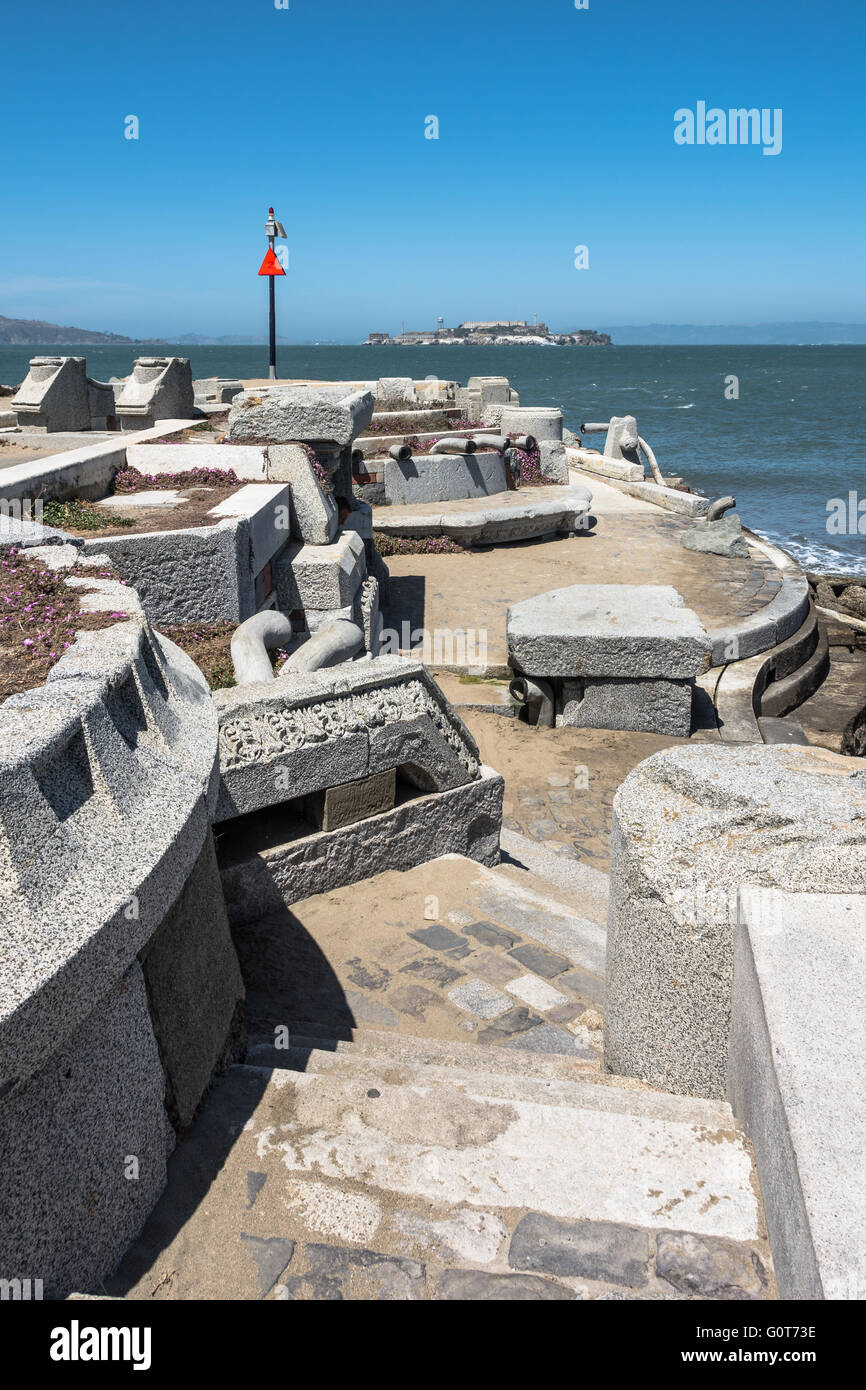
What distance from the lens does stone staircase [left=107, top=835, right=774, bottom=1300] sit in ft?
6.54

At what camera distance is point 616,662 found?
7.46 m

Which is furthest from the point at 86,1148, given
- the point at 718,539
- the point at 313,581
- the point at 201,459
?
the point at 718,539

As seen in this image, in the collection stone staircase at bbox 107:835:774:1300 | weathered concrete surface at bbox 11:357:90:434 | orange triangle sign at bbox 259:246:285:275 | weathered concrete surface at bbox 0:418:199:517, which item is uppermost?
orange triangle sign at bbox 259:246:285:275

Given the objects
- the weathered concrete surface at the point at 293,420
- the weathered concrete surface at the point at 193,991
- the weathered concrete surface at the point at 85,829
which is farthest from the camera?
the weathered concrete surface at the point at 293,420

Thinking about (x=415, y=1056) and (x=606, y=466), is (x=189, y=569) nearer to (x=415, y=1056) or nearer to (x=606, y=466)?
(x=415, y=1056)

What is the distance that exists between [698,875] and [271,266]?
18319 mm

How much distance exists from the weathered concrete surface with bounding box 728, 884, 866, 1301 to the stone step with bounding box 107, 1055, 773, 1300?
0.55 ft

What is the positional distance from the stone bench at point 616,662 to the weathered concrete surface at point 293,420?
225cm

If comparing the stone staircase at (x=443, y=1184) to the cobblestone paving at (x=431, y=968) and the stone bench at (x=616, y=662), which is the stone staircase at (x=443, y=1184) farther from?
the stone bench at (x=616, y=662)

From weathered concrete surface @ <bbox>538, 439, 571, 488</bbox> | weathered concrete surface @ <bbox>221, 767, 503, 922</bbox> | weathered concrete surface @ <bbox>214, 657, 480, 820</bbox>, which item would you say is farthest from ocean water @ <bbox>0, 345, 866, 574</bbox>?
weathered concrete surface @ <bbox>214, 657, 480, 820</bbox>

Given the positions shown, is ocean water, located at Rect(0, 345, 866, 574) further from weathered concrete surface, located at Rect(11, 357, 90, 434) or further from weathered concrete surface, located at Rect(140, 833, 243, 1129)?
weathered concrete surface, located at Rect(140, 833, 243, 1129)

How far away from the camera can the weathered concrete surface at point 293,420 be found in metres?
8.20

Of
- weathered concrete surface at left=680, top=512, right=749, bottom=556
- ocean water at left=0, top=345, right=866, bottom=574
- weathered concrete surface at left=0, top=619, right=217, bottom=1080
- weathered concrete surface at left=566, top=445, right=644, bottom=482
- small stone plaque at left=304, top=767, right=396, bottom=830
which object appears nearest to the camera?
weathered concrete surface at left=0, top=619, right=217, bottom=1080

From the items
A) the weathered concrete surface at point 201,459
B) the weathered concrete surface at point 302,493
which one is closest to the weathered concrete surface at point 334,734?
the weathered concrete surface at point 302,493
